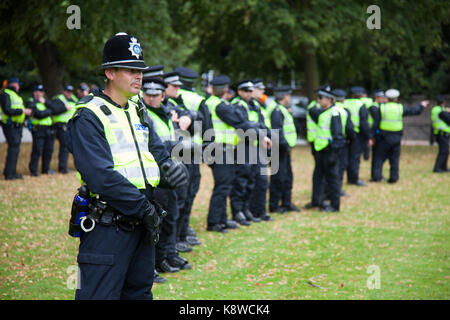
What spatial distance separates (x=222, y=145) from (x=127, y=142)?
576 centimetres

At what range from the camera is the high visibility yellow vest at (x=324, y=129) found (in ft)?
36.9

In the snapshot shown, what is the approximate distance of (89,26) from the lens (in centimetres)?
1576

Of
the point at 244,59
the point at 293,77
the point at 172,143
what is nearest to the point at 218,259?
the point at 172,143

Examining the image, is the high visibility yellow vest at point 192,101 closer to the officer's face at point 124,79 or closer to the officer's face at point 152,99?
the officer's face at point 152,99

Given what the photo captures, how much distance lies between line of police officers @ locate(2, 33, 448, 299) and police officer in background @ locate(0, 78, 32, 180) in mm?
185

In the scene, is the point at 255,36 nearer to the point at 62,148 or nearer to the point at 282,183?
the point at 62,148

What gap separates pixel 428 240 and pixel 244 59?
1705 cm

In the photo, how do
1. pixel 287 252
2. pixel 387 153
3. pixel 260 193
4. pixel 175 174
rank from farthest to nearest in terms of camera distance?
pixel 387 153 → pixel 260 193 → pixel 287 252 → pixel 175 174

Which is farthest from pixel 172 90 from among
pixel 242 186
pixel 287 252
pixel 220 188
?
pixel 287 252

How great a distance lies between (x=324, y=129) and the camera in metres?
11.3

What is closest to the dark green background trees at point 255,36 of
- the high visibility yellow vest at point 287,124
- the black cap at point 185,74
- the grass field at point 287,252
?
the grass field at point 287,252

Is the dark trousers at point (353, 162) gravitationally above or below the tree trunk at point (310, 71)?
below

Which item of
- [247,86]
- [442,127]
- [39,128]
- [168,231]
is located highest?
[247,86]

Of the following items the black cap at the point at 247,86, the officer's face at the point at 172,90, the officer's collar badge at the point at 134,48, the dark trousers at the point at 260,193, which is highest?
the officer's collar badge at the point at 134,48
